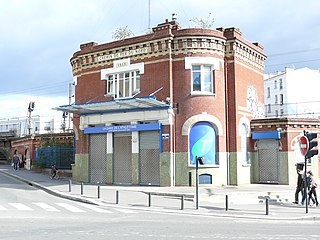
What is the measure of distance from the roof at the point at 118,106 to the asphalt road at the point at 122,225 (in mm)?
7666

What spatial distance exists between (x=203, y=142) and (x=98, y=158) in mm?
7601

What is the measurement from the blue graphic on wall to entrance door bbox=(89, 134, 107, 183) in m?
6.33

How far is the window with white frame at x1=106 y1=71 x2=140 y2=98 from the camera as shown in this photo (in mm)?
27203

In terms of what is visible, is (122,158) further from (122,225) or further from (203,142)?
(122,225)

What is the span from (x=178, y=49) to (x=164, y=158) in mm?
6650

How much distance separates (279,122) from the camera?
2683 centimetres

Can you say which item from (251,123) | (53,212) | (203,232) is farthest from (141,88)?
(203,232)

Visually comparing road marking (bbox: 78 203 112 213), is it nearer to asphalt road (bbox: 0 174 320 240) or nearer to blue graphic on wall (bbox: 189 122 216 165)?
asphalt road (bbox: 0 174 320 240)

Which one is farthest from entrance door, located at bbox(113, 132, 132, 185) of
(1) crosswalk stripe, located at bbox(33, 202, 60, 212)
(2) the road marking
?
(1) crosswalk stripe, located at bbox(33, 202, 60, 212)

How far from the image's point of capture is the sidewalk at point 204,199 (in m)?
16.8

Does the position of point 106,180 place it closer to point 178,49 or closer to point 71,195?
point 71,195

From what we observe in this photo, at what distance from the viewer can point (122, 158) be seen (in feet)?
90.1

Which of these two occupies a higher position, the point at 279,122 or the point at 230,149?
the point at 279,122

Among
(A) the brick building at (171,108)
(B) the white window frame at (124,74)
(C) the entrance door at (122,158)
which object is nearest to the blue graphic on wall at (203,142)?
(A) the brick building at (171,108)
